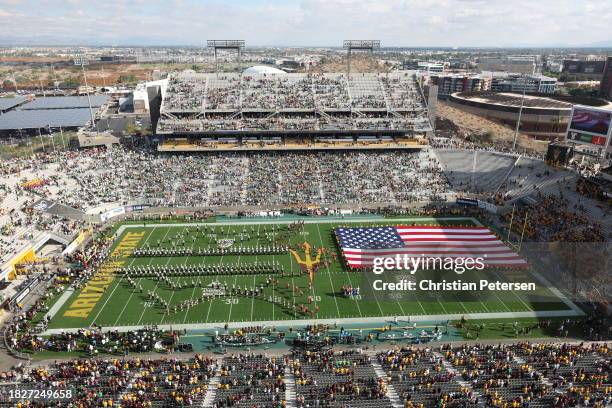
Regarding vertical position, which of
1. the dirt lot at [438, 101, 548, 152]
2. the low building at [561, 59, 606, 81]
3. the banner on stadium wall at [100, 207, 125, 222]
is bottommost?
the banner on stadium wall at [100, 207, 125, 222]

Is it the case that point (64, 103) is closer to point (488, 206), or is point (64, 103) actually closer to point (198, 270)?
point (198, 270)

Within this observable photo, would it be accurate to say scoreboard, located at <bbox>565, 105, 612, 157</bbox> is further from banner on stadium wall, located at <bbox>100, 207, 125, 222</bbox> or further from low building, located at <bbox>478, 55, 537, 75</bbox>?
low building, located at <bbox>478, 55, 537, 75</bbox>

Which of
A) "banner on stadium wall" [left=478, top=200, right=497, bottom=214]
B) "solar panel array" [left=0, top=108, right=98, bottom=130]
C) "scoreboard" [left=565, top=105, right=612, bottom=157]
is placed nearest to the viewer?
"scoreboard" [left=565, top=105, right=612, bottom=157]

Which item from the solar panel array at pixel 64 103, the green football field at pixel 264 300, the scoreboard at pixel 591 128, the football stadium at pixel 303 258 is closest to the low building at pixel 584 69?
the football stadium at pixel 303 258

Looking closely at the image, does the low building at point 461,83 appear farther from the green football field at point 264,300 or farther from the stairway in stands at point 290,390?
the stairway in stands at point 290,390

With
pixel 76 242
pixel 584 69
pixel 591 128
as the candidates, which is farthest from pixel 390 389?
pixel 584 69

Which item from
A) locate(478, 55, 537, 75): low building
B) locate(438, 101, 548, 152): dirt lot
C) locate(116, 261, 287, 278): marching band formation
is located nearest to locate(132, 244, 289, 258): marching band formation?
locate(116, 261, 287, 278): marching band formation

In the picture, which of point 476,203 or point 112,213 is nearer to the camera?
point 112,213
